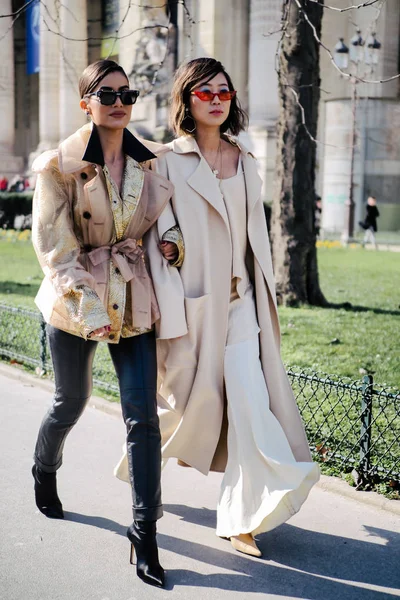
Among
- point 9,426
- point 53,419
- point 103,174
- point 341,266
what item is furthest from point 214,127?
point 341,266

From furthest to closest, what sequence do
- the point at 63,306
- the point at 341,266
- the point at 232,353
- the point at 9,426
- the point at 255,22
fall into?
the point at 255,22 → the point at 341,266 → the point at 9,426 → the point at 232,353 → the point at 63,306

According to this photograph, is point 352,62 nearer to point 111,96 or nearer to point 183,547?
point 111,96

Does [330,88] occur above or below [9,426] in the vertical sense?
above

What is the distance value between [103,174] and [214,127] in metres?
0.65

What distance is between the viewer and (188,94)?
400 cm

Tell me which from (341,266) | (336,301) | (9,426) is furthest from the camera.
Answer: (341,266)

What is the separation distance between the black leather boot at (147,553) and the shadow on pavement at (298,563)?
0.08 metres

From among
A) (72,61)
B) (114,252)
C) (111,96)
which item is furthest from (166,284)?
(72,61)

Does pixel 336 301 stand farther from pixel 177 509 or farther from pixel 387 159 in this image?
pixel 387 159

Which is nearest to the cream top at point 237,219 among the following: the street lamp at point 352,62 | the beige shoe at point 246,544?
the beige shoe at point 246,544

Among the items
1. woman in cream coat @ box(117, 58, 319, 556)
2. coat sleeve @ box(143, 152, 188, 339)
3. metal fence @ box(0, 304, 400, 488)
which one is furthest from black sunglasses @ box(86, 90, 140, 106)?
metal fence @ box(0, 304, 400, 488)

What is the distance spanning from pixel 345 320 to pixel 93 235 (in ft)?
22.7

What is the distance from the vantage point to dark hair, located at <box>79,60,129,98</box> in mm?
3695

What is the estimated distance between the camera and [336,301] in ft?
40.0
